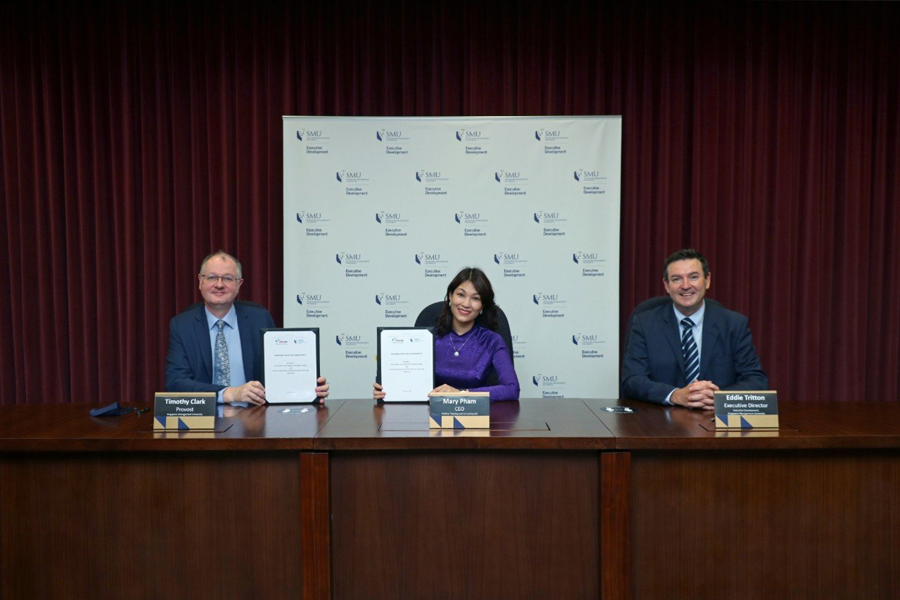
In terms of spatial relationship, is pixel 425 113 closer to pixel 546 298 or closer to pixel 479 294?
pixel 546 298

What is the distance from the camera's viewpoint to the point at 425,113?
403 cm

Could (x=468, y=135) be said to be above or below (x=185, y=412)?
above

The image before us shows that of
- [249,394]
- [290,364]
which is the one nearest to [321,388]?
[290,364]

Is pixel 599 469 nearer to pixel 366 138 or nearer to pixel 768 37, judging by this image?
pixel 366 138

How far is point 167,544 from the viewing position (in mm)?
1806

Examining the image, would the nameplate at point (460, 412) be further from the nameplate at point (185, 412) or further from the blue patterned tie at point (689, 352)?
the blue patterned tie at point (689, 352)

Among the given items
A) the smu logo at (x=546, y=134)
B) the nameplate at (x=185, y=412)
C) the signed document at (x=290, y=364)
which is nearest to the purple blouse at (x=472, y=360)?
the signed document at (x=290, y=364)

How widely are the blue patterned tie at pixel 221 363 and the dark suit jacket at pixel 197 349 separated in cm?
3

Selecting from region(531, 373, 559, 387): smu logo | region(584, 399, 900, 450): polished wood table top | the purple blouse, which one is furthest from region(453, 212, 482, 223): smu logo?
region(584, 399, 900, 450): polished wood table top

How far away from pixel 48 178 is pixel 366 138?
219 centimetres

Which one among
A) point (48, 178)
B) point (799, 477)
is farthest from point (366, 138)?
point (799, 477)

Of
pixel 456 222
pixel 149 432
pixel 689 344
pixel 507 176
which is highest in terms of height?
pixel 507 176

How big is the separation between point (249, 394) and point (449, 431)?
2.83ft

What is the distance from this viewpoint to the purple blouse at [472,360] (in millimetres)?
2666
